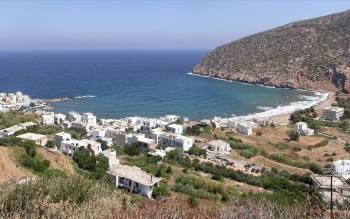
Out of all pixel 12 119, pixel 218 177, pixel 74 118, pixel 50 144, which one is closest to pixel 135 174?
pixel 218 177

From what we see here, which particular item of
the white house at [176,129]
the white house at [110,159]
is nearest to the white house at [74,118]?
the white house at [176,129]

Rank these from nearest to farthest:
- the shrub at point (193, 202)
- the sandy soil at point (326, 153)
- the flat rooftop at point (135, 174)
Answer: the shrub at point (193, 202) < the flat rooftop at point (135, 174) < the sandy soil at point (326, 153)

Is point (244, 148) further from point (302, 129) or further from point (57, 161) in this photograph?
point (57, 161)

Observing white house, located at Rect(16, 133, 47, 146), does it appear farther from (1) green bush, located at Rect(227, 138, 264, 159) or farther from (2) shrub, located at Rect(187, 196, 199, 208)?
(2) shrub, located at Rect(187, 196, 199, 208)

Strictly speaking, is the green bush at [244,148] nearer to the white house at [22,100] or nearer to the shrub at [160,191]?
the shrub at [160,191]

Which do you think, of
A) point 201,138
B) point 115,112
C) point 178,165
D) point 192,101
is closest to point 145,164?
point 178,165

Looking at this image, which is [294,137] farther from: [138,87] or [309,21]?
[309,21]
